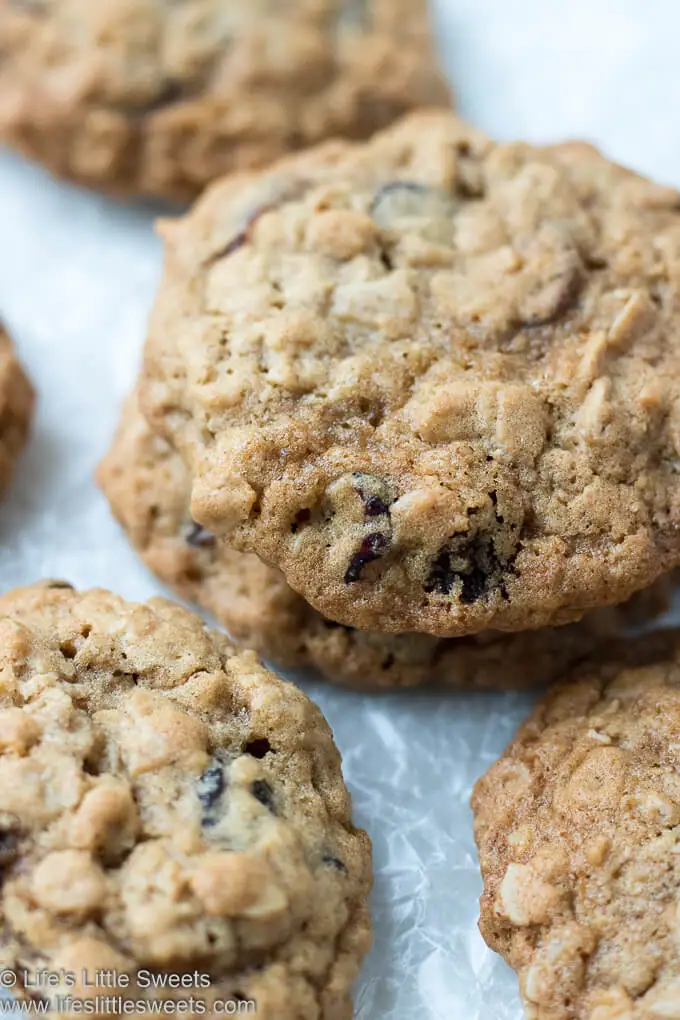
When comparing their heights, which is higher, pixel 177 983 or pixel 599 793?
pixel 599 793

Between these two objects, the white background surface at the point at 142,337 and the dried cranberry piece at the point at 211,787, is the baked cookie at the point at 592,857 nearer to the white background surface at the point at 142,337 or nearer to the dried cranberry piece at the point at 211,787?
the white background surface at the point at 142,337

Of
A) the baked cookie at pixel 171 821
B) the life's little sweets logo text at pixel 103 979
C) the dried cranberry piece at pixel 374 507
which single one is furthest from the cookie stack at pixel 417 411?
the life's little sweets logo text at pixel 103 979

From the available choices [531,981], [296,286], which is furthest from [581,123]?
[531,981]

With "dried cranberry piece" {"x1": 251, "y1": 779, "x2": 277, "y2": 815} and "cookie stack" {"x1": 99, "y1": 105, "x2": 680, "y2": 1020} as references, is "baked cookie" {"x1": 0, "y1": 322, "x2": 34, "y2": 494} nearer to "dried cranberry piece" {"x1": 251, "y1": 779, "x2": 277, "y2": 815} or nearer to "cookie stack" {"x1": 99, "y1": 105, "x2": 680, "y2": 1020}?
"cookie stack" {"x1": 99, "y1": 105, "x2": 680, "y2": 1020}

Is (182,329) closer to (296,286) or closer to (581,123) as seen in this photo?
(296,286)

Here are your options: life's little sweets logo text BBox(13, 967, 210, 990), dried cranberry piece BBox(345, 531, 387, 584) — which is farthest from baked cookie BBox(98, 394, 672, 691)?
life's little sweets logo text BBox(13, 967, 210, 990)

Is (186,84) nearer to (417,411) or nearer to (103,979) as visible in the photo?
(417,411)

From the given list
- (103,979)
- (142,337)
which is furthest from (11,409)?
(103,979)
